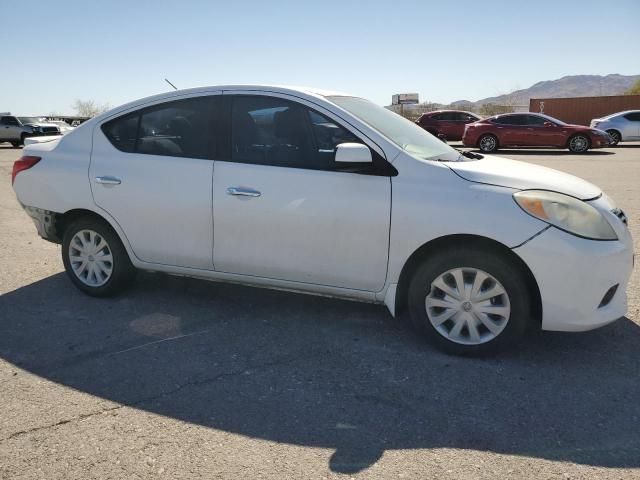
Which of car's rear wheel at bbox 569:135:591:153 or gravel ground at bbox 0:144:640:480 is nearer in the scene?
gravel ground at bbox 0:144:640:480

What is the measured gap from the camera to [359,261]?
3.90 metres

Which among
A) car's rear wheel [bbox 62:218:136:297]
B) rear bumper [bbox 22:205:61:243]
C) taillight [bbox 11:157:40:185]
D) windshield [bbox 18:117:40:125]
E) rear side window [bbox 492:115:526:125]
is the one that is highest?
rear side window [bbox 492:115:526:125]

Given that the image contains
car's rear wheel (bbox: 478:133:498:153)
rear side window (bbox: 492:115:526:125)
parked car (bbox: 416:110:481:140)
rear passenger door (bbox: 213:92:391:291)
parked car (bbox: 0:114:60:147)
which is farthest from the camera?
parked car (bbox: 0:114:60:147)

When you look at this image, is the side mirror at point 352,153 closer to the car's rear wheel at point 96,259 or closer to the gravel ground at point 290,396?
the gravel ground at point 290,396

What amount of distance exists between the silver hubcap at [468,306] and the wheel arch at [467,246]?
0.16 metres

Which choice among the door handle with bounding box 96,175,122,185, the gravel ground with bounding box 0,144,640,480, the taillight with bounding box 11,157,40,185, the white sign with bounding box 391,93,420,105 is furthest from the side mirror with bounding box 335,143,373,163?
the white sign with bounding box 391,93,420,105

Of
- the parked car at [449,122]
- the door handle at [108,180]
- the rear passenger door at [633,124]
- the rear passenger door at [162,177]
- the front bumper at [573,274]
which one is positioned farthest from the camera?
the parked car at [449,122]

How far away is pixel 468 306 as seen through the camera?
146 inches

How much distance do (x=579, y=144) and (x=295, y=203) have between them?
19337 millimetres

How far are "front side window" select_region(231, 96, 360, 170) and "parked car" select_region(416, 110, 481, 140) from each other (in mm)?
21357

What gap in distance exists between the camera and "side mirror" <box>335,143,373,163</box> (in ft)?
12.2

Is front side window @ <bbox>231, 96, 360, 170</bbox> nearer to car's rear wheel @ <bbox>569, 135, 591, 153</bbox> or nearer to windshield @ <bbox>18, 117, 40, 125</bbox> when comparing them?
car's rear wheel @ <bbox>569, 135, 591, 153</bbox>

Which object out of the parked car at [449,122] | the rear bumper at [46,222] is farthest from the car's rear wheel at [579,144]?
the rear bumper at [46,222]

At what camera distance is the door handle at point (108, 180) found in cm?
460
